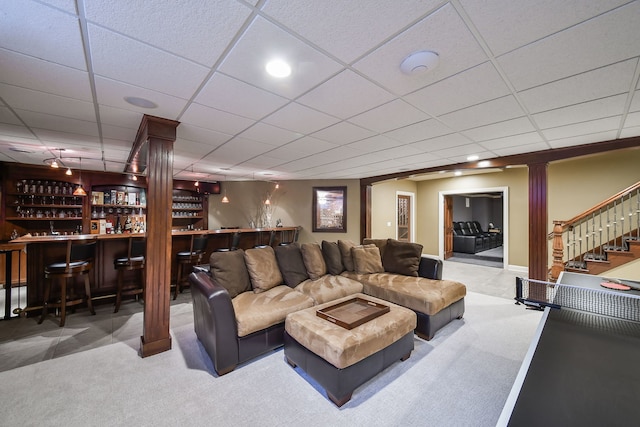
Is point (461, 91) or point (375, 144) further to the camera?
point (375, 144)

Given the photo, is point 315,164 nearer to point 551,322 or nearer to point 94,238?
point 94,238

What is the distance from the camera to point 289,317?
2355mm

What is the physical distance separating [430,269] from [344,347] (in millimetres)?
2273

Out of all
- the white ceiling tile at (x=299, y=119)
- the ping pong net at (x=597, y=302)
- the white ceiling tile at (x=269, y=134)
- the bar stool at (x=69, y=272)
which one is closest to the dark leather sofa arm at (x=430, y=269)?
the ping pong net at (x=597, y=302)

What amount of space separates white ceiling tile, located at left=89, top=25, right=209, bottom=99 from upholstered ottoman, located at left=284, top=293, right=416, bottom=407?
7.06 feet

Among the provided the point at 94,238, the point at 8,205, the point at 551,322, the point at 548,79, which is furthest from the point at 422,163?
the point at 8,205

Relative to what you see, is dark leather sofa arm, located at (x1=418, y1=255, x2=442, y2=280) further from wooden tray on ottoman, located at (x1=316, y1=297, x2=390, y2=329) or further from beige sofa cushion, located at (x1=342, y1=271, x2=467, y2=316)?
wooden tray on ottoman, located at (x1=316, y1=297, x2=390, y2=329)

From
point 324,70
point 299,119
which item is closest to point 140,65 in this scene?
point 324,70

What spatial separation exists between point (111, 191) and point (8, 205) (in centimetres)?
168

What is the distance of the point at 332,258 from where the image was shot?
387cm

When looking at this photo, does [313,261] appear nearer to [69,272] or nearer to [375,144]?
[375,144]

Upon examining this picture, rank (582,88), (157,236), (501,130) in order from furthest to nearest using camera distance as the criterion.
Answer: (501,130)
(157,236)
(582,88)

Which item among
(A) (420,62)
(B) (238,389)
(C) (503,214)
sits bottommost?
(B) (238,389)

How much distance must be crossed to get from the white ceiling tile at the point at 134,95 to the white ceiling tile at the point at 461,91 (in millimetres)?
2068
